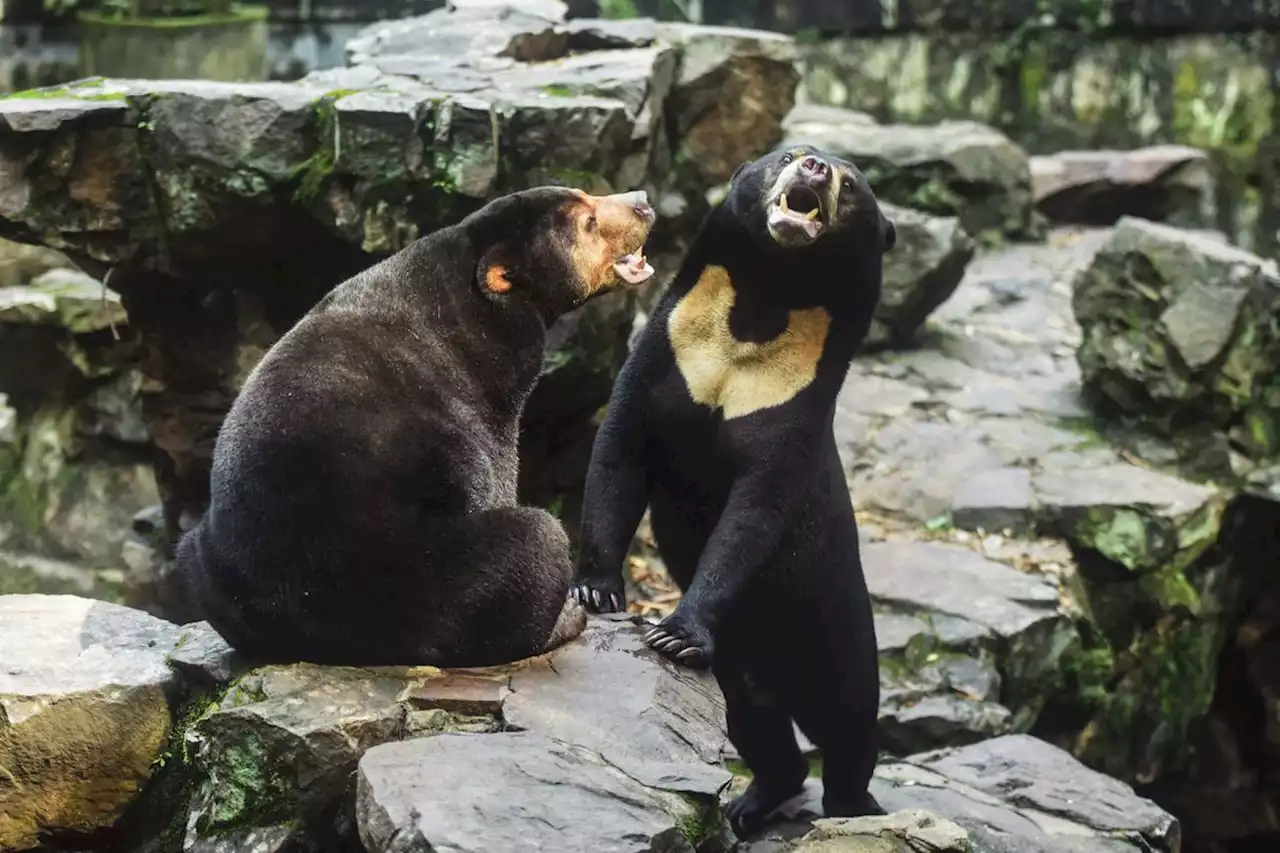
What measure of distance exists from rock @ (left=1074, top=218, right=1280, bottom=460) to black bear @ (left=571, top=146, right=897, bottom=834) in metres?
4.70

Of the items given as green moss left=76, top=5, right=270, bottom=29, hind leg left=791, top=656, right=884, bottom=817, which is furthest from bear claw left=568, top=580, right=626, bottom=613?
green moss left=76, top=5, right=270, bottom=29

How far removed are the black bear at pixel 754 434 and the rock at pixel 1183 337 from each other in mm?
4697

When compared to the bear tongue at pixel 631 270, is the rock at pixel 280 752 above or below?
below

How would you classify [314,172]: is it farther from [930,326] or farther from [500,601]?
[930,326]

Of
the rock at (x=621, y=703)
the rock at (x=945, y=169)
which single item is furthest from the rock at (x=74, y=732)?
the rock at (x=945, y=169)

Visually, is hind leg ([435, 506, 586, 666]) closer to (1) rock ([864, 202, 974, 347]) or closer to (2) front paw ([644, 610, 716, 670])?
(2) front paw ([644, 610, 716, 670])

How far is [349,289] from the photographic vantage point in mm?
4117

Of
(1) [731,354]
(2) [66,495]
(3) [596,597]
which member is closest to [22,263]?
(2) [66,495]

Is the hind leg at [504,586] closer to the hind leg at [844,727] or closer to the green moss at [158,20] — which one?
the hind leg at [844,727]

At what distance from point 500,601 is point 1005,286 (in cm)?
841

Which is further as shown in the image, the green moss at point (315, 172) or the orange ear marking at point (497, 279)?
the green moss at point (315, 172)

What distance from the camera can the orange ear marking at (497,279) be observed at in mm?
4105

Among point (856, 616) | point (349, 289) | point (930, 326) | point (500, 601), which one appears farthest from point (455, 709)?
point (930, 326)

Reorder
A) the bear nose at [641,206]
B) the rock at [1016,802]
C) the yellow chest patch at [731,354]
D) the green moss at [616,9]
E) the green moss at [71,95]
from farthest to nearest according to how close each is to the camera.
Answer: the green moss at [616,9]
the green moss at [71,95]
the rock at [1016,802]
the bear nose at [641,206]
the yellow chest patch at [731,354]
